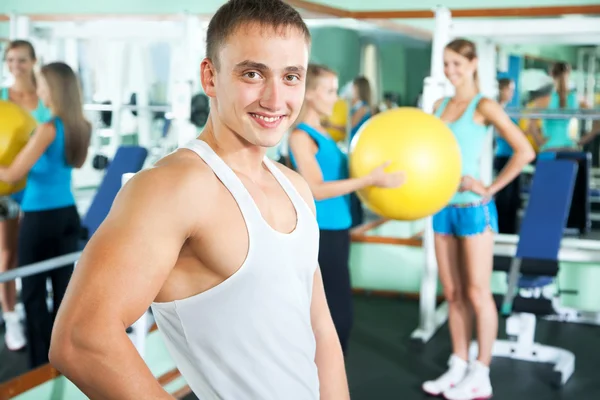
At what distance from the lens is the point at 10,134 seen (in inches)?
100

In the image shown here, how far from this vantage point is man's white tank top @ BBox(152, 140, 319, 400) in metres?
0.82

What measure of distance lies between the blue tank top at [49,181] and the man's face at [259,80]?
2.18 m

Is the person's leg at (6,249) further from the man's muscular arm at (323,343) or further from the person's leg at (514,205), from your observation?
the person's leg at (514,205)

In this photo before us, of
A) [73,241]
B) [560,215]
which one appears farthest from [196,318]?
[560,215]

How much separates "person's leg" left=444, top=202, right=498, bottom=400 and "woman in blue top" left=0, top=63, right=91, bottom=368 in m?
1.60

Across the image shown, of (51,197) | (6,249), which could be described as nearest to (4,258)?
(6,249)

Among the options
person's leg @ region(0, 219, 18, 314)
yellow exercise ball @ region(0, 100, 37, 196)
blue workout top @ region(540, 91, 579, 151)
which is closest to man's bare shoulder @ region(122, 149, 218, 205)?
yellow exercise ball @ region(0, 100, 37, 196)

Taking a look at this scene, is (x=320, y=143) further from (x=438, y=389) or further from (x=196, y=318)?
(x=196, y=318)

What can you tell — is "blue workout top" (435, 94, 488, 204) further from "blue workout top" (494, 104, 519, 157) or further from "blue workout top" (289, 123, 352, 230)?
"blue workout top" (494, 104, 519, 157)

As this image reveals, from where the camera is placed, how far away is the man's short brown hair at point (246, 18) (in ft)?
2.75

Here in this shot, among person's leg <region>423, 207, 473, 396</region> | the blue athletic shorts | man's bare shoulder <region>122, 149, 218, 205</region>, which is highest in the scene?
man's bare shoulder <region>122, 149, 218, 205</region>

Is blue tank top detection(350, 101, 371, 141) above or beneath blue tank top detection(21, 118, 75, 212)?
above

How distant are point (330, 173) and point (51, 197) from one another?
1.20 metres

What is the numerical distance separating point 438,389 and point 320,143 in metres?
1.32
